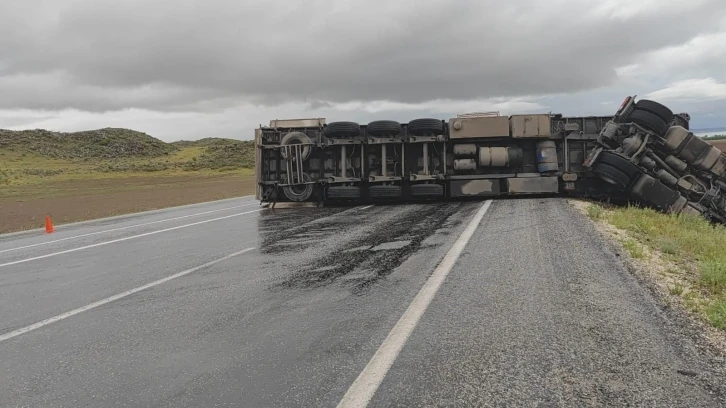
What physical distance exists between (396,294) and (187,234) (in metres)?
7.14

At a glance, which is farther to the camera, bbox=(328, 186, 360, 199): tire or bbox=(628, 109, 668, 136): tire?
bbox=(328, 186, 360, 199): tire

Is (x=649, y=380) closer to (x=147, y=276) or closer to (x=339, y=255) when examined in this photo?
(x=339, y=255)

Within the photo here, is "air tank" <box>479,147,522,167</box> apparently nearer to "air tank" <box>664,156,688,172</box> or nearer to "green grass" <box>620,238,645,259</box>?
"air tank" <box>664,156,688,172</box>

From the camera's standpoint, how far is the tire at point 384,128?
15672 mm

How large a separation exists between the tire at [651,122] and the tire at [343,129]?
8.00 m

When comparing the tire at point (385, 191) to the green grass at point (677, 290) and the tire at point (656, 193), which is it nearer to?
the tire at point (656, 193)

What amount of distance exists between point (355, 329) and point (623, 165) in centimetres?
1169

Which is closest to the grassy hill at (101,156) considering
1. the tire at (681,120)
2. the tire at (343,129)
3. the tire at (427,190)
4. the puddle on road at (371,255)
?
the tire at (343,129)

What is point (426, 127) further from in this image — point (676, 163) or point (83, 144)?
point (83, 144)

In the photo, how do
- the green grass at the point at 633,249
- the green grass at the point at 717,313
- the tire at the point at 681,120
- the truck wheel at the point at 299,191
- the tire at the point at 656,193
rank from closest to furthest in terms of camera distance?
the green grass at the point at 717,313, the green grass at the point at 633,249, the tire at the point at 656,193, the tire at the point at 681,120, the truck wheel at the point at 299,191

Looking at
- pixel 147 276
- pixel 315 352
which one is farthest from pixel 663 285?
pixel 147 276

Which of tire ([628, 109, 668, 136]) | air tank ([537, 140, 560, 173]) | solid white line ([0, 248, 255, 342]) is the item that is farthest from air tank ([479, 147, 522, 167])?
solid white line ([0, 248, 255, 342])

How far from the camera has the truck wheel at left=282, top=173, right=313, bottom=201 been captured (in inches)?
634

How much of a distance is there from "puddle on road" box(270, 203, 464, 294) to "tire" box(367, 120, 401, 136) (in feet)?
15.5
